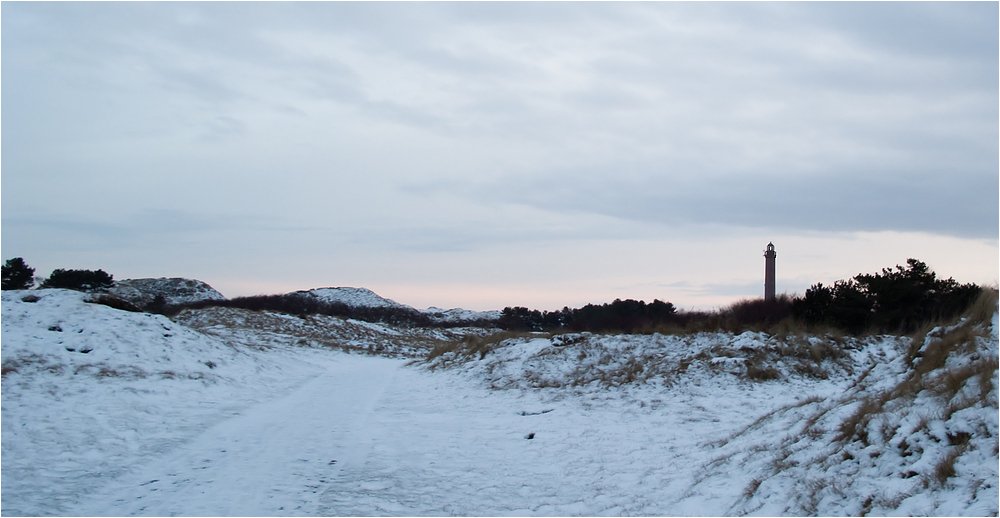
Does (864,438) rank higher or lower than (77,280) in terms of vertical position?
lower

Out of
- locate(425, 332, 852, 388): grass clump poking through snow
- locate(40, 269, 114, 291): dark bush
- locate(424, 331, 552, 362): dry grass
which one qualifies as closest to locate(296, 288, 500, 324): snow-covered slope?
locate(40, 269, 114, 291): dark bush

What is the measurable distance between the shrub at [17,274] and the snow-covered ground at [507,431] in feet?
93.4

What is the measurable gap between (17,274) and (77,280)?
3.97 metres

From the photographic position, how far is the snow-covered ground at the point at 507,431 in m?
5.57

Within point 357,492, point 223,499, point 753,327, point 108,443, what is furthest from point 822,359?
point 108,443

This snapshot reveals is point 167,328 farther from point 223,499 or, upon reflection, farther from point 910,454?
point 910,454

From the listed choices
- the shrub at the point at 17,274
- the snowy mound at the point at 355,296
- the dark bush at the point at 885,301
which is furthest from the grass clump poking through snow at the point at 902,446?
the snowy mound at the point at 355,296

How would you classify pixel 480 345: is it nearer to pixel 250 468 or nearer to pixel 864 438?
pixel 250 468

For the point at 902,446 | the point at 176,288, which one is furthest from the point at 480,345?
the point at 176,288

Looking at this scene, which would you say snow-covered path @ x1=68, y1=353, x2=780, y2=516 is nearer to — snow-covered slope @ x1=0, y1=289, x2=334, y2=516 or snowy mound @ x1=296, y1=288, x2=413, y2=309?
snow-covered slope @ x1=0, y1=289, x2=334, y2=516

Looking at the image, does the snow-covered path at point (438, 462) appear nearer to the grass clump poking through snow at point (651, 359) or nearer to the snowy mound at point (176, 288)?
the grass clump poking through snow at point (651, 359)

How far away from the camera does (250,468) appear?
712cm

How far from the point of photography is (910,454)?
5266mm

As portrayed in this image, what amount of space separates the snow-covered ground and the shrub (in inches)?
1121
